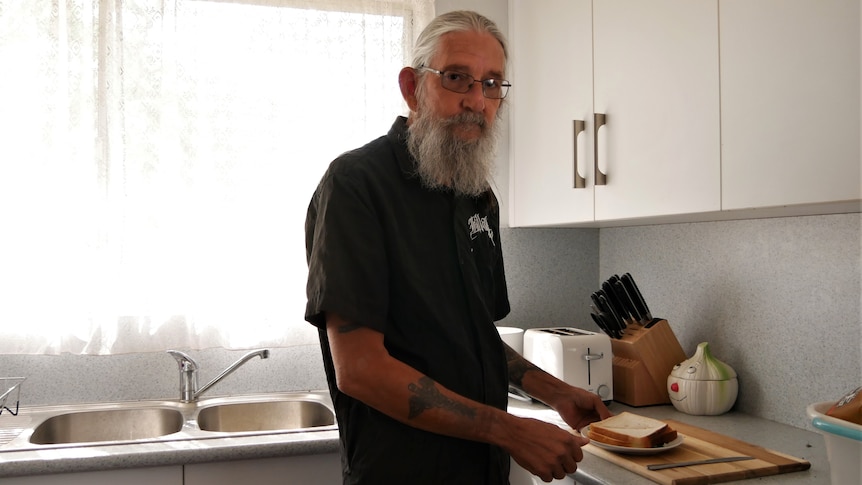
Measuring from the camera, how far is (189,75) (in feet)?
7.45

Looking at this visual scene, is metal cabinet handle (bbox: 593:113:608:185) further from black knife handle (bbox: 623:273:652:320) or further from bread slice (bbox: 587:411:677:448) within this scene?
bread slice (bbox: 587:411:677:448)

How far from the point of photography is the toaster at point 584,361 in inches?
84.9

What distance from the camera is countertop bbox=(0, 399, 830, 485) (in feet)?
5.12

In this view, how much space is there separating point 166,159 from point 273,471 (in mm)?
967

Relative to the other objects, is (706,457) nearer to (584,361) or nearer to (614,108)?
(584,361)

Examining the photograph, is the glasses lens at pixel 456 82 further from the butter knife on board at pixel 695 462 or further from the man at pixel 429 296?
the butter knife on board at pixel 695 462

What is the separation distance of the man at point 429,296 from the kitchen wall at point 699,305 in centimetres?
74

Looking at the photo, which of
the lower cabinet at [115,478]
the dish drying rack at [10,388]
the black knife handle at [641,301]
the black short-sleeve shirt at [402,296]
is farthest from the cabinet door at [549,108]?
the dish drying rack at [10,388]

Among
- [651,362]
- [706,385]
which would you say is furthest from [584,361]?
[706,385]

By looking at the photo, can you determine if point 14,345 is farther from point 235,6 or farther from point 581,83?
point 581,83

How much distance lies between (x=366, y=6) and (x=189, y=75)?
594 mm

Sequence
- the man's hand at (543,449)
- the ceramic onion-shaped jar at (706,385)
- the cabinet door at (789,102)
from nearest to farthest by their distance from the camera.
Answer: the man's hand at (543,449), the cabinet door at (789,102), the ceramic onion-shaped jar at (706,385)

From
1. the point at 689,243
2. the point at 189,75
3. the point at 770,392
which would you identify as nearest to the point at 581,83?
the point at 689,243

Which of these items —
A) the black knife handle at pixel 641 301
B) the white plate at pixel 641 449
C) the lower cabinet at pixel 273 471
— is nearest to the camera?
the white plate at pixel 641 449
